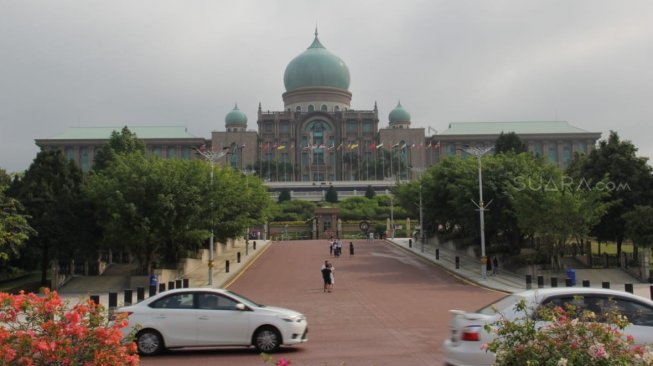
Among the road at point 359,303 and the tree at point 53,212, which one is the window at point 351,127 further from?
the tree at point 53,212

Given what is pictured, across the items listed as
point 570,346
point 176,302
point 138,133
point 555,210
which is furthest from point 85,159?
point 570,346

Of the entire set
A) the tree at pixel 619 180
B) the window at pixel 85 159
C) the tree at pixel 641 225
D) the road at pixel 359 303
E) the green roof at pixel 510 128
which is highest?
the green roof at pixel 510 128

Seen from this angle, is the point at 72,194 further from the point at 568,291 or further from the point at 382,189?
the point at 382,189

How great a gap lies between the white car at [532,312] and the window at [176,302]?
5801mm

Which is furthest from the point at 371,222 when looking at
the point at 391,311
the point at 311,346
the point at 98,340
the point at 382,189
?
the point at 98,340

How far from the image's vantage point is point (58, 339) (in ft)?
23.9

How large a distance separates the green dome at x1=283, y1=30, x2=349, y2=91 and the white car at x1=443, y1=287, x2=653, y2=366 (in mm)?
116141

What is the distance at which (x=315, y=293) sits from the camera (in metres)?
29.0

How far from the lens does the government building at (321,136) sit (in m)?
126

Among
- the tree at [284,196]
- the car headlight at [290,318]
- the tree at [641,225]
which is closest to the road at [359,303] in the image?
the car headlight at [290,318]

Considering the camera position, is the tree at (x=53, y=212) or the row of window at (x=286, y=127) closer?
the tree at (x=53, y=212)

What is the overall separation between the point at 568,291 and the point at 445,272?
28.4 meters

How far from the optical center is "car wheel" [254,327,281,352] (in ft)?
45.9

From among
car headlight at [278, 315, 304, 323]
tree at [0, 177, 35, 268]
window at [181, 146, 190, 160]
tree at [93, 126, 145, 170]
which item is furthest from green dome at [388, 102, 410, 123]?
car headlight at [278, 315, 304, 323]
